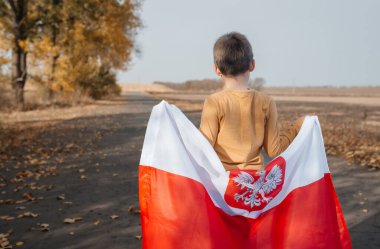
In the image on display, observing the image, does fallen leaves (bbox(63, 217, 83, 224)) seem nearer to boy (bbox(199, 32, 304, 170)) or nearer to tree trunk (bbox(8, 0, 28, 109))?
boy (bbox(199, 32, 304, 170))

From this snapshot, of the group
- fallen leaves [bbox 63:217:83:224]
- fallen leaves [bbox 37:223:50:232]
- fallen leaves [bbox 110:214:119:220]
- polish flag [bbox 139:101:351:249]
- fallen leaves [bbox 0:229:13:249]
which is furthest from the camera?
fallen leaves [bbox 110:214:119:220]

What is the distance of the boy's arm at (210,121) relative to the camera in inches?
111

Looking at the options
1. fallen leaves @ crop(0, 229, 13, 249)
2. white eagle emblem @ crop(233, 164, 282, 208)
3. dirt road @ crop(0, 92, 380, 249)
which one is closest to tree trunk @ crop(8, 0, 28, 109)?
dirt road @ crop(0, 92, 380, 249)

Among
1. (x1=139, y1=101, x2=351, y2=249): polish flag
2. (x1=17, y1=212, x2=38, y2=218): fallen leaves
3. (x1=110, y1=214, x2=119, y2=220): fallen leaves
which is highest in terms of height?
(x1=139, y1=101, x2=351, y2=249): polish flag

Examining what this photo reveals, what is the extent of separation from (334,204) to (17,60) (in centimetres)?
2836

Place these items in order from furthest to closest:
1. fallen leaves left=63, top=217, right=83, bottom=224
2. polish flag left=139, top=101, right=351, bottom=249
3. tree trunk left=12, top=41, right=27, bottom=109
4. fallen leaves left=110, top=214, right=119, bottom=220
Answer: tree trunk left=12, top=41, right=27, bottom=109, fallen leaves left=110, top=214, right=119, bottom=220, fallen leaves left=63, top=217, right=83, bottom=224, polish flag left=139, top=101, right=351, bottom=249

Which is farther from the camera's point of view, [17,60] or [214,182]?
[17,60]

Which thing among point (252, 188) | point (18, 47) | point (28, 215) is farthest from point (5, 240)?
point (18, 47)

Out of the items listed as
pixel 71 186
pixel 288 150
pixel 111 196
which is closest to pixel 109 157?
pixel 71 186

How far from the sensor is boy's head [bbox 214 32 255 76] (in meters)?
2.75

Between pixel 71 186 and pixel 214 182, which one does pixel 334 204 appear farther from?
pixel 71 186

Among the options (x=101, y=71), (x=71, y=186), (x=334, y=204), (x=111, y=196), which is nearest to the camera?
(x=334, y=204)

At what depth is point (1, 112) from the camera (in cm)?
2388

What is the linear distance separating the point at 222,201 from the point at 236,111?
21.9 inches
